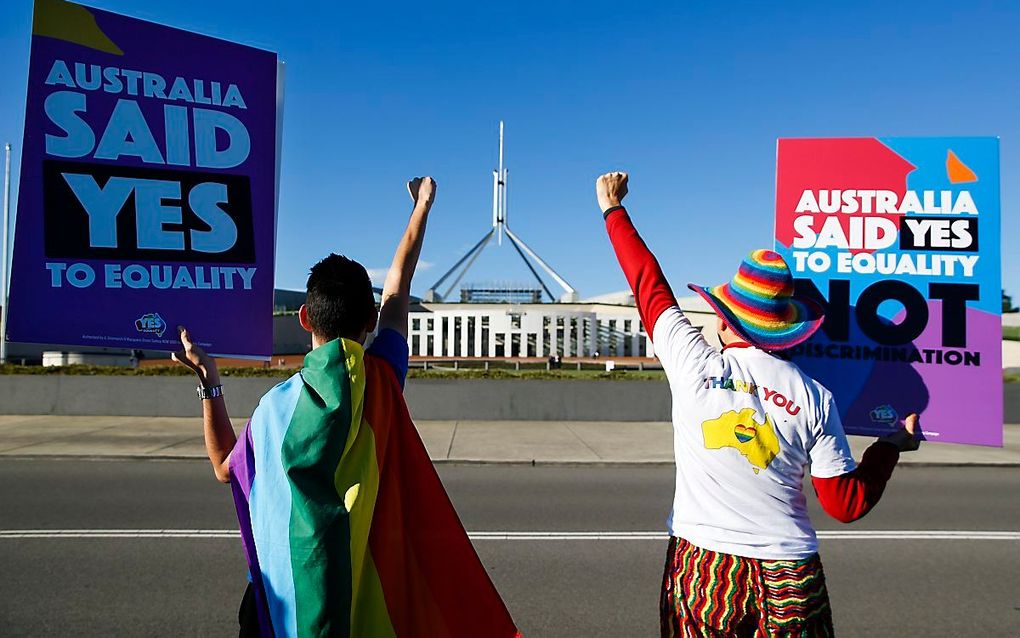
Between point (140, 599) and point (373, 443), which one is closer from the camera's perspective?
point (373, 443)

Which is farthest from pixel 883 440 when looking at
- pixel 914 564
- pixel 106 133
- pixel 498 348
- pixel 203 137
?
pixel 498 348

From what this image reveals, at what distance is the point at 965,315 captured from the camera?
235 cm

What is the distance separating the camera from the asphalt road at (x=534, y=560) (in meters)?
4.35

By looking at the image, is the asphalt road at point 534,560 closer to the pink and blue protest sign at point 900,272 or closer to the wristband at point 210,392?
the pink and blue protest sign at point 900,272

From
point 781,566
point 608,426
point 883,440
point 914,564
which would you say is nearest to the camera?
point 781,566

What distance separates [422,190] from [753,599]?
1.67m

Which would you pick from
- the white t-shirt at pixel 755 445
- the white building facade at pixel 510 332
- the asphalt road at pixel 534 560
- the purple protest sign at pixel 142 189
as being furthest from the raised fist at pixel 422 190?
the white building facade at pixel 510 332

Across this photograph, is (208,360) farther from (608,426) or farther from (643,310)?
(608,426)

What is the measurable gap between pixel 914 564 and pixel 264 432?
5.62 meters

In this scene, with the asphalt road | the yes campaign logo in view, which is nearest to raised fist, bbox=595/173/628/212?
the yes campaign logo

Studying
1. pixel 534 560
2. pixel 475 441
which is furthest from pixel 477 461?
pixel 534 560

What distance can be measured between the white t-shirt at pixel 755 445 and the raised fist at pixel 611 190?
0.61m

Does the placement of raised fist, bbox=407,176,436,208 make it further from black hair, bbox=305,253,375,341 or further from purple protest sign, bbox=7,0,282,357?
black hair, bbox=305,253,375,341

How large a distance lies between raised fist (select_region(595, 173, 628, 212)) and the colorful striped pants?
1.12m
